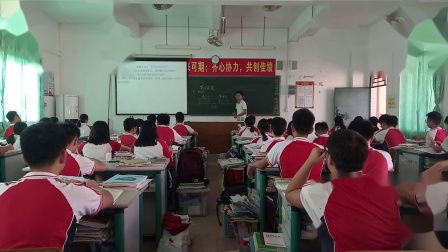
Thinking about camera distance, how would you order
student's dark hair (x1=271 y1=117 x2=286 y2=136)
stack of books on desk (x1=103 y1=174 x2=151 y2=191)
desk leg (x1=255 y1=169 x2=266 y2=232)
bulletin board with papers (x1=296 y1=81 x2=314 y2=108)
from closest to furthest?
stack of books on desk (x1=103 y1=174 x2=151 y2=191) < desk leg (x1=255 y1=169 x2=266 y2=232) < student's dark hair (x1=271 y1=117 x2=286 y2=136) < bulletin board with papers (x1=296 y1=81 x2=314 y2=108)

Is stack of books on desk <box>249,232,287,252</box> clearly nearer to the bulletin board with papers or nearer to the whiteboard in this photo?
the whiteboard

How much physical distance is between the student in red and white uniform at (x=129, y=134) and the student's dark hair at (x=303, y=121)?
6.16ft

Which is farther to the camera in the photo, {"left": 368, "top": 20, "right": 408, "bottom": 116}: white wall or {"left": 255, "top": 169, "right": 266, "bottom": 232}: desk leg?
{"left": 255, "top": 169, "right": 266, "bottom": 232}: desk leg

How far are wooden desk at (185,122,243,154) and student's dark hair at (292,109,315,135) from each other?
4483 millimetres

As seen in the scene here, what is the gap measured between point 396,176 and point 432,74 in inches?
6.4

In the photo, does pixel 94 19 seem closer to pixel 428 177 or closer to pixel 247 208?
pixel 428 177

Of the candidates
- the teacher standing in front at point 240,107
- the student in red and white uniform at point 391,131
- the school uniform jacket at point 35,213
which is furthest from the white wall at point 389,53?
the teacher standing in front at point 240,107

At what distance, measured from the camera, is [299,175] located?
1.08 m

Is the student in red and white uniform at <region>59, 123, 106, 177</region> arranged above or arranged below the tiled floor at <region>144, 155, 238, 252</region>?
above

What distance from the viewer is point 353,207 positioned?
0.67 meters

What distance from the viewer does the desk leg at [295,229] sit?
1.32 m

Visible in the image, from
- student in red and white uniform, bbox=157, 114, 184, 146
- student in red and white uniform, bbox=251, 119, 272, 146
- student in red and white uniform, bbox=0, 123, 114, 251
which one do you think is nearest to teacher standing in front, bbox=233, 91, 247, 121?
student in red and white uniform, bbox=157, 114, 184, 146

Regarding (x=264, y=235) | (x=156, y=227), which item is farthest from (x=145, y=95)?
(x=264, y=235)

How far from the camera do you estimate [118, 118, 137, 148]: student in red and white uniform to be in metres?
3.22
